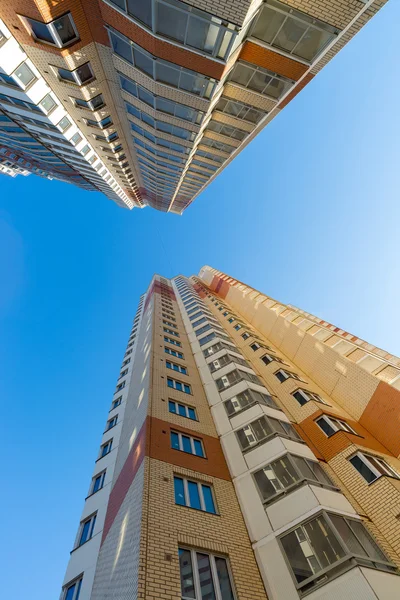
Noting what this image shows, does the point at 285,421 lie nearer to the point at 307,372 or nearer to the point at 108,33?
the point at 307,372

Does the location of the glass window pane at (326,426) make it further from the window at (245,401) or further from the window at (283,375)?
the window at (283,375)

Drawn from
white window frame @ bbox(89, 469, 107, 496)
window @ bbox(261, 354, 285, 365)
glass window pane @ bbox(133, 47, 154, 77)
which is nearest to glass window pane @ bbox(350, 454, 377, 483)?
window @ bbox(261, 354, 285, 365)

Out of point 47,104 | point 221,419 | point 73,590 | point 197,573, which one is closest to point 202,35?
point 47,104

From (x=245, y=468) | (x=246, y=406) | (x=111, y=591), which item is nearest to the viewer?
(x=111, y=591)

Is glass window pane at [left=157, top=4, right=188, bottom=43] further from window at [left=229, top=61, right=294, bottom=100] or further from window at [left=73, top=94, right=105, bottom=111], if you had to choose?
window at [left=73, top=94, right=105, bottom=111]

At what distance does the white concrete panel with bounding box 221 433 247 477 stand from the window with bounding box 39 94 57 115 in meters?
23.7

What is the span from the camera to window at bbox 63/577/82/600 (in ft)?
33.8

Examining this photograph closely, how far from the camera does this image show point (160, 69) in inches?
523

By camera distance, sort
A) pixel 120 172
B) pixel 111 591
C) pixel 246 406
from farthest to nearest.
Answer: pixel 120 172 → pixel 246 406 → pixel 111 591

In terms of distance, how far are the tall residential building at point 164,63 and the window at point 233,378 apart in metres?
15.8

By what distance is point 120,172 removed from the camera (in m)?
36.7

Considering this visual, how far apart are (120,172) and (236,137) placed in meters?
19.5

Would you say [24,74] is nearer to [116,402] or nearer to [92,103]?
[92,103]

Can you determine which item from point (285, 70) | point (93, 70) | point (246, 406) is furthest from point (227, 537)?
point (93, 70)
